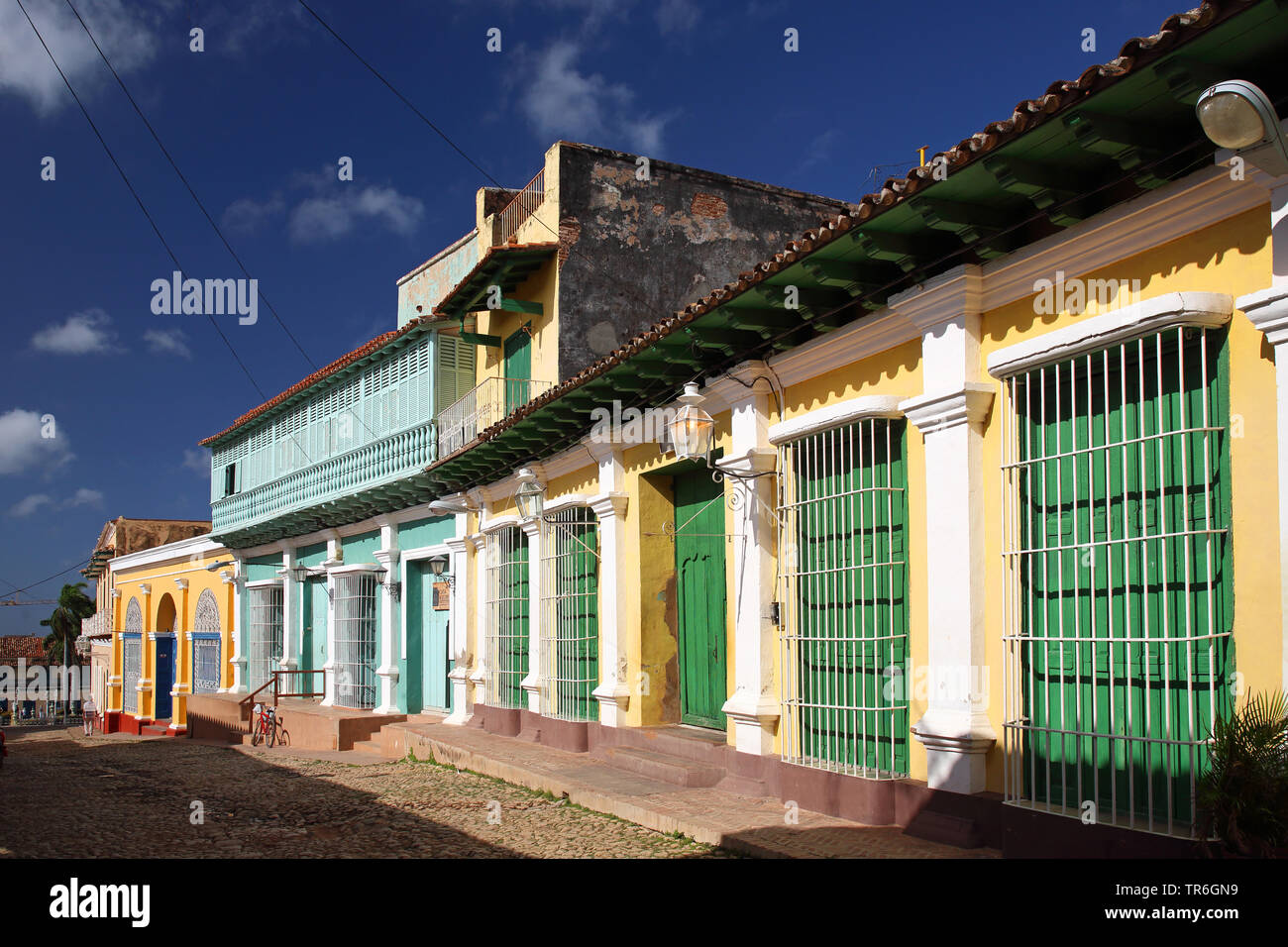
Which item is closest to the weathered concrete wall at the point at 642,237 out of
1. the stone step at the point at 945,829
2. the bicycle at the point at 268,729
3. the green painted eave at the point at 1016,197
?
the green painted eave at the point at 1016,197

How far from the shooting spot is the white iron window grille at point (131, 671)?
29.5 metres

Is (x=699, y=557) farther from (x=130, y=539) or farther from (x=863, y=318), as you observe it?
(x=130, y=539)

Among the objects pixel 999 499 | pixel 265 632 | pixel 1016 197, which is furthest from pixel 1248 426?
pixel 265 632

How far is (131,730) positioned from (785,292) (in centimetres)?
2771

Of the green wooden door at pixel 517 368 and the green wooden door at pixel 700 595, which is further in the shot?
the green wooden door at pixel 517 368

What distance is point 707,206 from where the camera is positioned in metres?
15.8

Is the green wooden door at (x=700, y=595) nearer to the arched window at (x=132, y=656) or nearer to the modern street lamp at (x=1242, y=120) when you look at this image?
the modern street lamp at (x=1242, y=120)

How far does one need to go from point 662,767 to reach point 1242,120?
6.59 meters

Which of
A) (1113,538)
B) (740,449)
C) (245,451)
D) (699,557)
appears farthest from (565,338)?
(245,451)

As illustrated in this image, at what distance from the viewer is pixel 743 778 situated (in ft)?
26.9

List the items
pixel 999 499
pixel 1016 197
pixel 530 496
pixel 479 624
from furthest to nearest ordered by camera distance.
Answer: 1. pixel 479 624
2. pixel 530 496
3. pixel 999 499
4. pixel 1016 197

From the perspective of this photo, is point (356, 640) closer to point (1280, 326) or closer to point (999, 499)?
point (999, 499)

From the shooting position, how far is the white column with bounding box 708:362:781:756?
8.12 m

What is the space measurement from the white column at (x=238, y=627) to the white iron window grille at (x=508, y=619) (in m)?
11.3
